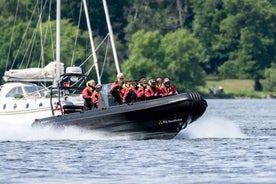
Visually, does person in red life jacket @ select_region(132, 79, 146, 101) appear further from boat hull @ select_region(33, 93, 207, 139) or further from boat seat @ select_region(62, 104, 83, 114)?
boat seat @ select_region(62, 104, 83, 114)

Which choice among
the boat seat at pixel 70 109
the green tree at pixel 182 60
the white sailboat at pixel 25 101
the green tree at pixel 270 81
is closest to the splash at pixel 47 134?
the white sailboat at pixel 25 101

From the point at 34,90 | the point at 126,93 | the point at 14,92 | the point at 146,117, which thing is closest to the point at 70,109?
the point at 126,93

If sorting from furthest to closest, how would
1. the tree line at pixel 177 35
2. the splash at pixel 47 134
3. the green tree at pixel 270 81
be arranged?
the green tree at pixel 270 81 → the tree line at pixel 177 35 → the splash at pixel 47 134

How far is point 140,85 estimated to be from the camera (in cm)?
5047

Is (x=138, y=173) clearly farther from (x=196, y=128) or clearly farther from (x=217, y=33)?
(x=217, y=33)

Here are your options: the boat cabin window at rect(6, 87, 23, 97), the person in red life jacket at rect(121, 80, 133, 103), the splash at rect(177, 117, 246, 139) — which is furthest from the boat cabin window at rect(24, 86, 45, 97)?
the person in red life jacket at rect(121, 80, 133, 103)

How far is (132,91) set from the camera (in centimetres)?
5025

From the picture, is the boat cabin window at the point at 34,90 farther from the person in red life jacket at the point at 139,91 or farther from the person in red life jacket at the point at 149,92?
the person in red life jacket at the point at 149,92

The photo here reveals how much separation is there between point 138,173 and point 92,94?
40.5 ft

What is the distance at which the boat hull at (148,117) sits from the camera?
49.3m

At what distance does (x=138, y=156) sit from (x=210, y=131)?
1076 centimetres

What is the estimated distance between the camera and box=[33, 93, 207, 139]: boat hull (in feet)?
162

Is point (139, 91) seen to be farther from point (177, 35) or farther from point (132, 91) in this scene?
point (177, 35)

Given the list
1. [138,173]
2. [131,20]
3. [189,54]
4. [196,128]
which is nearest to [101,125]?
[196,128]
